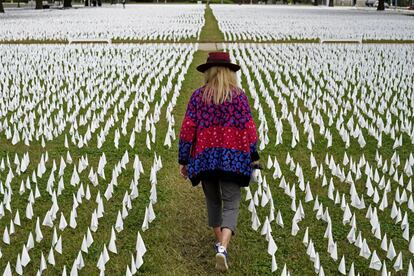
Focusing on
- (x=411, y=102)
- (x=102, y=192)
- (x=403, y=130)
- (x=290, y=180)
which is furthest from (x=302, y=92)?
(x=102, y=192)

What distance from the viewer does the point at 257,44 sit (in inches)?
892

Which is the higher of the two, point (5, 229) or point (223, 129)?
point (223, 129)

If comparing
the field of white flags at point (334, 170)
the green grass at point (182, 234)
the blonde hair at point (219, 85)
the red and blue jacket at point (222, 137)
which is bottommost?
the green grass at point (182, 234)

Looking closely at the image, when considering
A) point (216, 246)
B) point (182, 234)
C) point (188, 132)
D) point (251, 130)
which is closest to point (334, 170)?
point (182, 234)

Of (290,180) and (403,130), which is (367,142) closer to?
(403,130)

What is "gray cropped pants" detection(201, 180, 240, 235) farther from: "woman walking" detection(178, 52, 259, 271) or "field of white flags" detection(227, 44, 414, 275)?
"field of white flags" detection(227, 44, 414, 275)

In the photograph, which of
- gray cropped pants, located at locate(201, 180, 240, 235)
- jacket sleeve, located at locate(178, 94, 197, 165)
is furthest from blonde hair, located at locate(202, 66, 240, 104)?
gray cropped pants, located at locate(201, 180, 240, 235)

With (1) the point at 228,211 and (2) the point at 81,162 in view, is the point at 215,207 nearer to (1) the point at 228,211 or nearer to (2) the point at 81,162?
(1) the point at 228,211

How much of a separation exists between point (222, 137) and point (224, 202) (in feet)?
1.85

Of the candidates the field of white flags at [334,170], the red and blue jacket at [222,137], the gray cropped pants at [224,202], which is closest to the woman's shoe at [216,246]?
the gray cropped pants at [224,202]

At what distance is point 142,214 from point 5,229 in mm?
1342

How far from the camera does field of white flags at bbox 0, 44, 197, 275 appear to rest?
494cm

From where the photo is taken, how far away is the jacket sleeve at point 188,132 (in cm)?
452

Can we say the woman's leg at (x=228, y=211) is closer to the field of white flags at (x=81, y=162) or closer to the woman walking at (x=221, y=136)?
the woman walking at (x=221, y=136)
